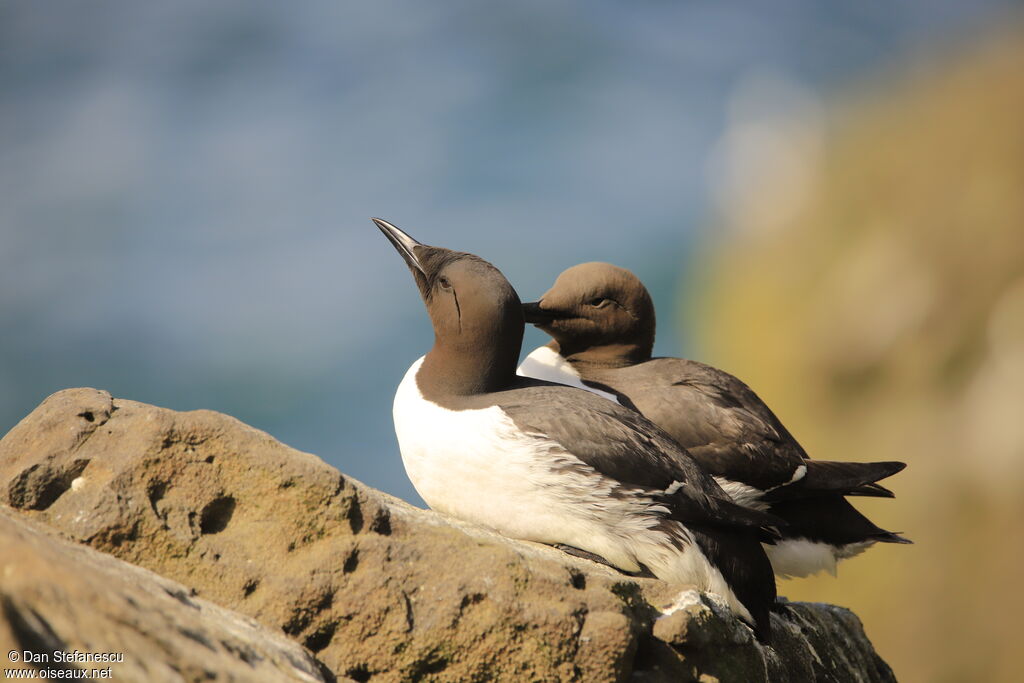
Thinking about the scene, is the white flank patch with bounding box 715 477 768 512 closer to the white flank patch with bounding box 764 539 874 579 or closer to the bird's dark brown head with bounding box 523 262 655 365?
the white flank patch with bounding box 764 539 874 579

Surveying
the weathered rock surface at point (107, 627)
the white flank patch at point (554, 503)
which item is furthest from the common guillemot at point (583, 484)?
the weathered rock surface at point (107, 627)

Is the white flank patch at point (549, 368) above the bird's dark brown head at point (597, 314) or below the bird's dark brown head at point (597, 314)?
below

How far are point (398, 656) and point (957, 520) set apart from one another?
9419 mm

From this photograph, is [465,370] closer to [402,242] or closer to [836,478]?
[402,242]

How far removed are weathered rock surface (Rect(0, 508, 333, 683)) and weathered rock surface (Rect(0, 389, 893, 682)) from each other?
0.99 ft

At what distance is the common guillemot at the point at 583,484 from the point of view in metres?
3.63

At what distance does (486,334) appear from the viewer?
404cm

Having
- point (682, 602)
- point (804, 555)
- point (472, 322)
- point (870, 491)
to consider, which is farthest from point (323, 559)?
point (870, 491)

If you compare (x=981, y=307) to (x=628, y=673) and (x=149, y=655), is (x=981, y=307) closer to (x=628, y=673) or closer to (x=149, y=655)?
(x=628, y=673)

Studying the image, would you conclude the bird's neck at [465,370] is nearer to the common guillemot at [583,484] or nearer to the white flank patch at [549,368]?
the common guillemot at [583,484]

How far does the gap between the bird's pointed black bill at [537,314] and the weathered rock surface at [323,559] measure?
2322 millimetres

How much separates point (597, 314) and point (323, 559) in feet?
9.40

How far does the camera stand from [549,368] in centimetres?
553

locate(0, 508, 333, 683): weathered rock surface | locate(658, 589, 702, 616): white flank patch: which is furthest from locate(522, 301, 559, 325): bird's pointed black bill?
locate(0, 508, 333, 683): weathered rock surface
